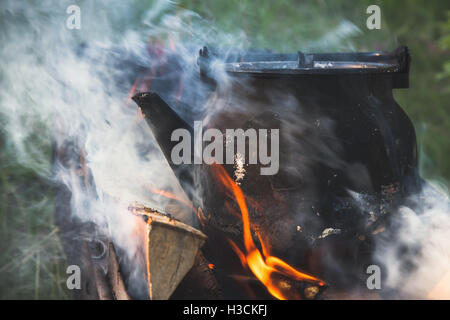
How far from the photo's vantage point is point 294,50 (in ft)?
12.2

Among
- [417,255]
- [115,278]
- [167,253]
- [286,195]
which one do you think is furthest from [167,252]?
[417,255]

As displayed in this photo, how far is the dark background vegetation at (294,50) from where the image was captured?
2.43m

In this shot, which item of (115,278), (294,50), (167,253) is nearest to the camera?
(167,253)

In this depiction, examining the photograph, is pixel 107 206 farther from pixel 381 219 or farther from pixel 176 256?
pixel 381 219

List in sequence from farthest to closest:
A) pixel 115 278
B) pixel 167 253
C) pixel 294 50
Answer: pixel 294 50 → pixel 115 278 → pixel 167 253

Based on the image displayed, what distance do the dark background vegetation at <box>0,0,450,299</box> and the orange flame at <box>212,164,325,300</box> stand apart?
51.8 inches

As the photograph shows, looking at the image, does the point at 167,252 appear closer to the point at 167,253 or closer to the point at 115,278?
the point at 167,253

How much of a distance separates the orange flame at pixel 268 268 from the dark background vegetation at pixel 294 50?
51.8 inches

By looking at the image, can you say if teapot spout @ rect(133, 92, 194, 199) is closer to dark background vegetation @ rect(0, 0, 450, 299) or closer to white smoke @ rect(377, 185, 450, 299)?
white smoke @ rect(377, 185, 450, 299)

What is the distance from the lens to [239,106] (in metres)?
1.43

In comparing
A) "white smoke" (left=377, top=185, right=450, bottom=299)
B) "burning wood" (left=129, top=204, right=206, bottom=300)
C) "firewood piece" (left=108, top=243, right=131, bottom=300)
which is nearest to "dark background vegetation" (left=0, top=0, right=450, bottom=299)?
"firewood piece" (left=108, top=243, right=131, bottom=300)

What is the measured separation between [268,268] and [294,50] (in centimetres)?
268
